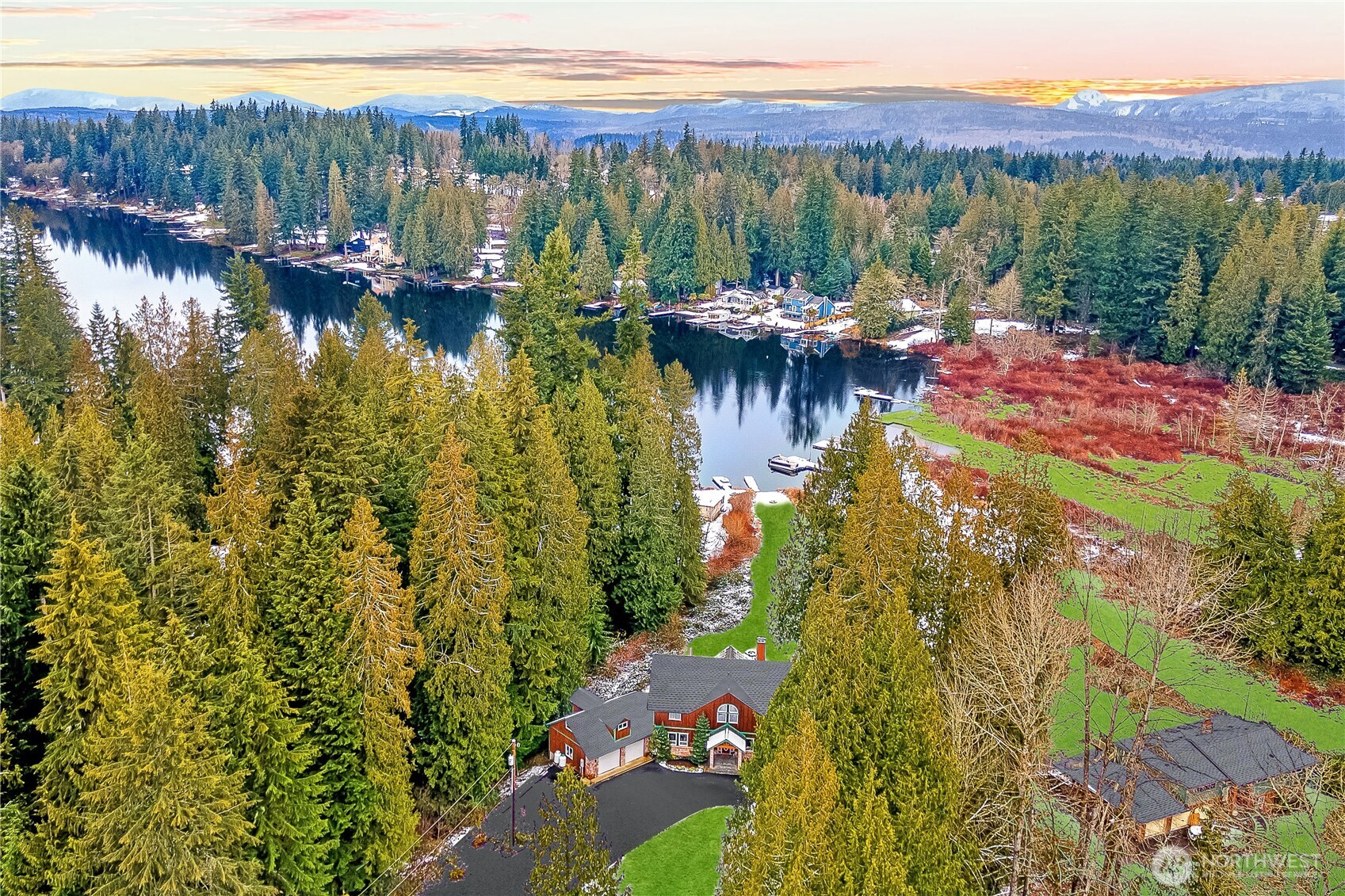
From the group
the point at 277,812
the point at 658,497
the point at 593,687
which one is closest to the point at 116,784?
the point at 277,812

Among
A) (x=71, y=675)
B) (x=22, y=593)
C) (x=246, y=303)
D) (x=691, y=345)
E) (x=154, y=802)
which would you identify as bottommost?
(x=691, y=345)

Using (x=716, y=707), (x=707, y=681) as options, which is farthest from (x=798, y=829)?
→ (x=707, y=681)

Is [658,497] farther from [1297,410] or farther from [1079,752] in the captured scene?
[1297,410]

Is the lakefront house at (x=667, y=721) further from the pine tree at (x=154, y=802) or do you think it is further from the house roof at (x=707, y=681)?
the pine tree at (x=154, y=802)

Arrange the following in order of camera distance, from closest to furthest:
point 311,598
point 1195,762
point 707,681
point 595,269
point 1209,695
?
point 311,598
point 1195,762
point 707,681
point 1209,695
point 595,269

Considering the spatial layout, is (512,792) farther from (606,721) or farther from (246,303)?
(246,303)

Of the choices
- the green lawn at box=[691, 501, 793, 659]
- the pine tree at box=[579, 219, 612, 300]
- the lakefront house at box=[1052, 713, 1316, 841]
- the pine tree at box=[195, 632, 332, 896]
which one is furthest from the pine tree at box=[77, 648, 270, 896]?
the pine tree at box=[579, 219, 612, 300]
